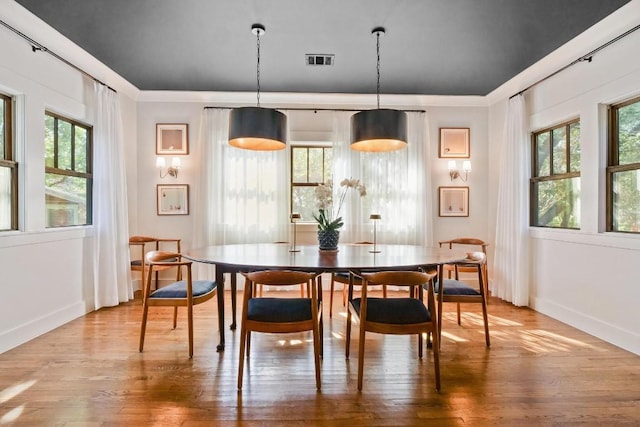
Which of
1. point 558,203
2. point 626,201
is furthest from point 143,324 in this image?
point 558,203

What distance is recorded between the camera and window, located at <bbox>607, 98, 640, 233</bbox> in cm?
289

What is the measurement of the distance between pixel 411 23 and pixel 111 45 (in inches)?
120

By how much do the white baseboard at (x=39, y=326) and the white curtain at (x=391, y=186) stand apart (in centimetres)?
322

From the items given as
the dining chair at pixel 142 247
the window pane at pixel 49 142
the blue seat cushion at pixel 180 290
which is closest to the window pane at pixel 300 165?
the dining chair at pixel 142 247

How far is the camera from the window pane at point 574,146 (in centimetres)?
353

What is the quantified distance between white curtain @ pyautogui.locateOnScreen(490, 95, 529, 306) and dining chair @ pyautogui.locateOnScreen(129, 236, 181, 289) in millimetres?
4322

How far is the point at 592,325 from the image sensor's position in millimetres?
3111

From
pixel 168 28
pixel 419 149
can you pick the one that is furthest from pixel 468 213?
pixel 168 28

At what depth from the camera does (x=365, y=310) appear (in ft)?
7.11

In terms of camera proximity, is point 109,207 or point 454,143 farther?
point 454,143

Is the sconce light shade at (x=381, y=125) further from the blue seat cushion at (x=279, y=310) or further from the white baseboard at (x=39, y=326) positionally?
the white baseboard at (x=39, y=326)

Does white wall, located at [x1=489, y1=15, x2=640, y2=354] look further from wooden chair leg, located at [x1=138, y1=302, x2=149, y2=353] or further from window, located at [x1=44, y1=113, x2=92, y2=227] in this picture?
window, located at [x1=44, y1=113, x2=92, y2=227]

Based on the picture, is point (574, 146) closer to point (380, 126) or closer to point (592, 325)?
point (592, 325)

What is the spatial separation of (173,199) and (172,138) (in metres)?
0.87
